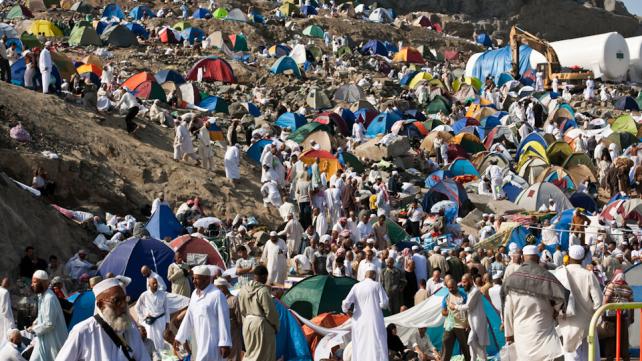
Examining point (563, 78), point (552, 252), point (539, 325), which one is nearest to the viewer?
point (539, 325)

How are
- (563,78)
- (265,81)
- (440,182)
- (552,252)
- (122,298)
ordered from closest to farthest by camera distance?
(122,298) < (552,252) < (440,182) < (265,81) < (563,78)

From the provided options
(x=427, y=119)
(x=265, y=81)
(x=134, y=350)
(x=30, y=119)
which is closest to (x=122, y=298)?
(x=134, y=350)

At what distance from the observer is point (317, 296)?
541 inches

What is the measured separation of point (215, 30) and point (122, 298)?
38.0m

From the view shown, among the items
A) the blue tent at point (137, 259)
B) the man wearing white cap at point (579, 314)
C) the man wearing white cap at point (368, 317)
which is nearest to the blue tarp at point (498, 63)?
the blue tent at point (137, 259)

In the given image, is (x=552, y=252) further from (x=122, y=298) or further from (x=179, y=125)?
(x=122, y=298)

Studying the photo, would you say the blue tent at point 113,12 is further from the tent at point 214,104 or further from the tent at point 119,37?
the tent at point 214,104

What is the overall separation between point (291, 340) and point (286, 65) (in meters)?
26.4

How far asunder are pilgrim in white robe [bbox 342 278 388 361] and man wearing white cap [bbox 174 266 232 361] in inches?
90.6

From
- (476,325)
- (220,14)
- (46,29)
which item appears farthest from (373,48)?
(476,325)

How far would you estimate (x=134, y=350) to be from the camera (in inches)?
265

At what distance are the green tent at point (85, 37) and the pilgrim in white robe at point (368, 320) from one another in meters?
28.8

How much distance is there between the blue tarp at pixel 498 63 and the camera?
44406mm

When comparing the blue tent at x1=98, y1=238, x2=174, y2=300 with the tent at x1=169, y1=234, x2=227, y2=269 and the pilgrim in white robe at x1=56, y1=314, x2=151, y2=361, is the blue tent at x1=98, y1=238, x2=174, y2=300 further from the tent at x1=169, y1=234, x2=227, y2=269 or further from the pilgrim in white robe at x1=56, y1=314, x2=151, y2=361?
the pilgrim in white robe at x1=56, y1=314, x2=151, y2=361
